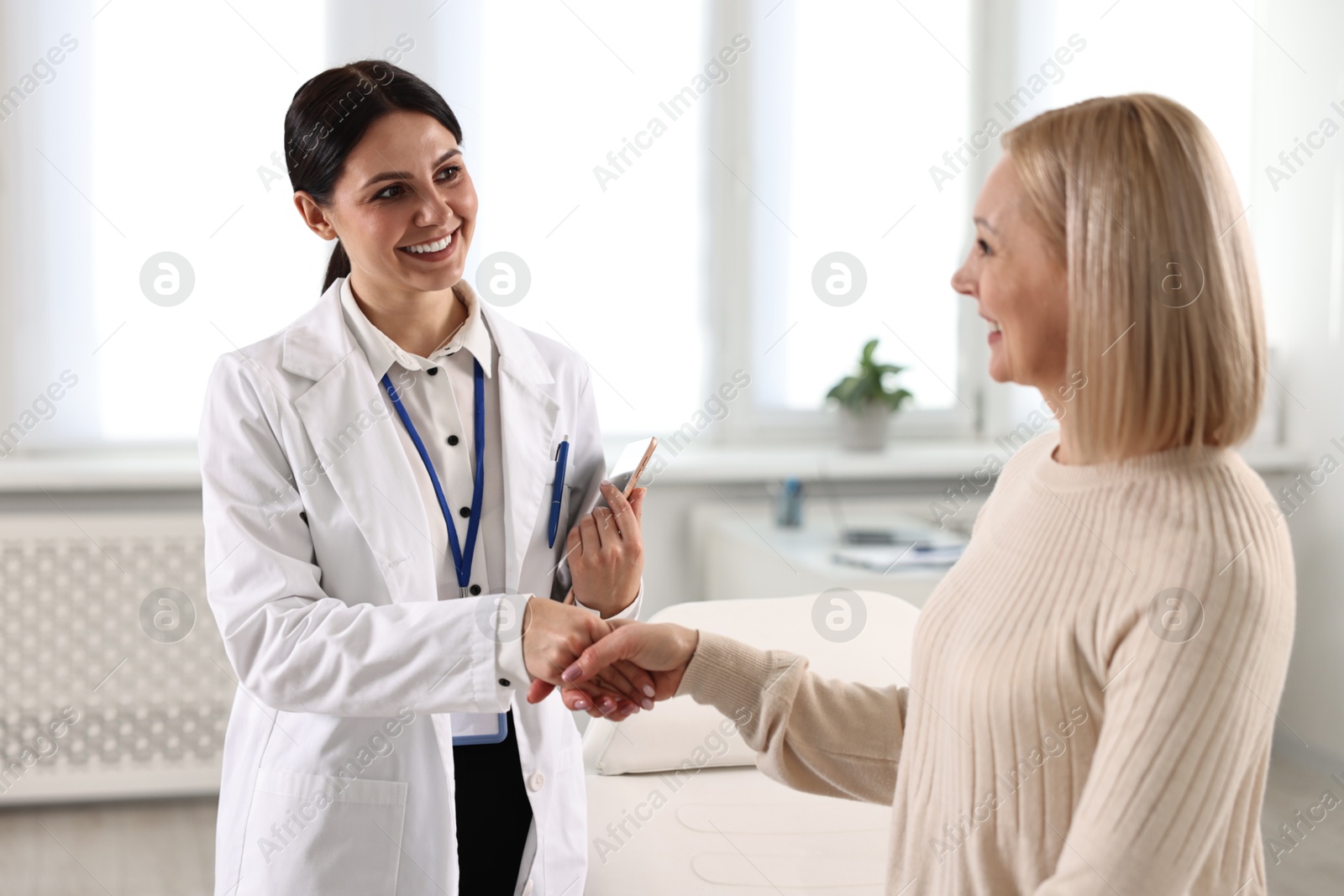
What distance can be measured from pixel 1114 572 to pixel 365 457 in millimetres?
893

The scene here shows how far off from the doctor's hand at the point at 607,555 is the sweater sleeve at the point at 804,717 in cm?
24

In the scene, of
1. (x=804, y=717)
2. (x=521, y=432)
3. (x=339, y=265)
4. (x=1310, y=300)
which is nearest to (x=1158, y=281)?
(x=804, y=717)

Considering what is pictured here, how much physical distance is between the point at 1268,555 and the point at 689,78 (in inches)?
124

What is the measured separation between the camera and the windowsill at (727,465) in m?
3.20

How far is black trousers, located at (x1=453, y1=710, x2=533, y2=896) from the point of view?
152cm

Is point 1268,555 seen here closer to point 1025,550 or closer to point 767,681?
point 1025,550

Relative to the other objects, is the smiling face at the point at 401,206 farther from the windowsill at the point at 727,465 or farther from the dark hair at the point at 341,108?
the windowsill at the point at 727,465

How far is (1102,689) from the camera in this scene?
956 millimetres

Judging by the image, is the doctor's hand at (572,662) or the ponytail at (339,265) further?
the ponytail at (339,265)

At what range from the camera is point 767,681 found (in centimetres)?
129

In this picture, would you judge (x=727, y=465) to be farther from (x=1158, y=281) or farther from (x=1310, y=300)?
(x=1158, y=281)

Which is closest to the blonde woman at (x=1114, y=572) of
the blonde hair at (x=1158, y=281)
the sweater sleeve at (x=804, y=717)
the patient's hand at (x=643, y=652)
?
the blonde hair at (x=1158, y=281)

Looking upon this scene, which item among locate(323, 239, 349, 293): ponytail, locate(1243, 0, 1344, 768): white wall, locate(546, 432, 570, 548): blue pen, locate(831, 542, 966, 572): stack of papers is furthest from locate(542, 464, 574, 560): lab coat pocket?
locate(1243, 0, 1344, 768): white wall

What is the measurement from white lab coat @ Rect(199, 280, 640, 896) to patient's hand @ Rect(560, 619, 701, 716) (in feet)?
0.26
